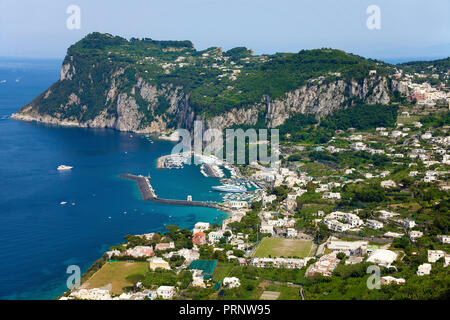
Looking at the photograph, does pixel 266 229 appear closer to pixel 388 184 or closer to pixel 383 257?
pixel 383 257

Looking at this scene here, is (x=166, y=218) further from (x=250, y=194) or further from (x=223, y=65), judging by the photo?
(x=223, y=65)

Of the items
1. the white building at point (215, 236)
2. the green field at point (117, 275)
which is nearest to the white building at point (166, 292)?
the green field at point (117, 275)

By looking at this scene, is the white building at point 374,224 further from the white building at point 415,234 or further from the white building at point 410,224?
the white building at point 415,234

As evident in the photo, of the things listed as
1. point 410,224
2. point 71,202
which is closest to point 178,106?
point 71,202

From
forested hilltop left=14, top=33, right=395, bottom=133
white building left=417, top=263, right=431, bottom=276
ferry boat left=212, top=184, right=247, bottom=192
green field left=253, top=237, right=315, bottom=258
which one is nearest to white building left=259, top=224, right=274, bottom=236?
green field left=253, top=237, right=315, bottom=258

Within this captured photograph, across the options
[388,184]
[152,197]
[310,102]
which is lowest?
[152,197]
